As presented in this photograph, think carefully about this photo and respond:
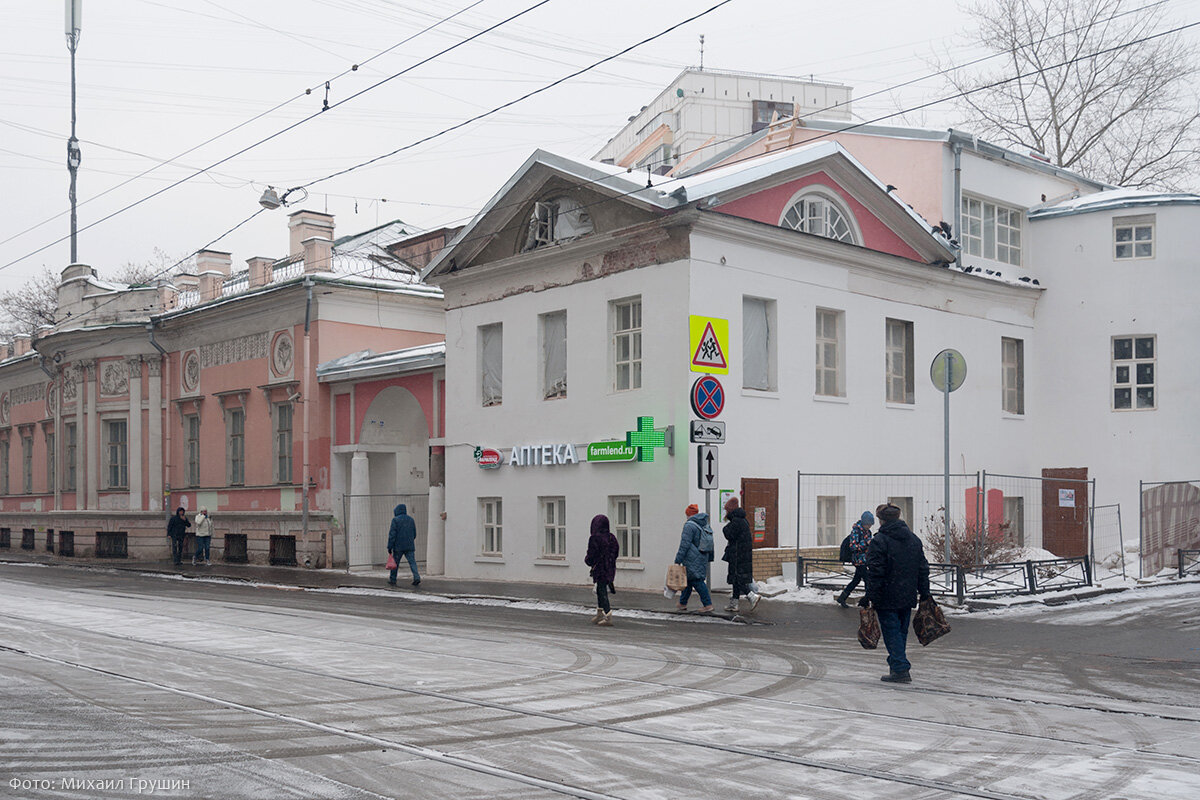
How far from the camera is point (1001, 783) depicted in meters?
6.93

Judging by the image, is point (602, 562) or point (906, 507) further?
point (906, 507)

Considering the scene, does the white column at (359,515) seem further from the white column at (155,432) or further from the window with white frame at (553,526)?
the white column at (155,432)

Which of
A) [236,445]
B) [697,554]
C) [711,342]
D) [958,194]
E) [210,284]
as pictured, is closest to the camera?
[697,554]

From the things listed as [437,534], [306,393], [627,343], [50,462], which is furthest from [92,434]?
[627,343]

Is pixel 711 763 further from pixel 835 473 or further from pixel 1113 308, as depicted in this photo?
pixel 1113 308

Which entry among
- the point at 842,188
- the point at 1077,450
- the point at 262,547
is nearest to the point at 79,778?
the point at 842,188

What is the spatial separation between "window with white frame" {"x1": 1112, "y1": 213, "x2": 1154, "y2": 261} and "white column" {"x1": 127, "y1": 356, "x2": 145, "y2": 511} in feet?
94.7

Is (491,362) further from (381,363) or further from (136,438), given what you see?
(136,438)

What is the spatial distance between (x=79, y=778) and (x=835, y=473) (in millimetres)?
18157

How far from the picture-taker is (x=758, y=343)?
2258 centimetres

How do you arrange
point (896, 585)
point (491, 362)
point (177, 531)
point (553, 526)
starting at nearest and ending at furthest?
point (896, 585)
point (553, 526)
point (491, 362)
point (177, 531)

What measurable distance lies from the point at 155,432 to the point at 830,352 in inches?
925

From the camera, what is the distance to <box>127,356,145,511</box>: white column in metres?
38.0

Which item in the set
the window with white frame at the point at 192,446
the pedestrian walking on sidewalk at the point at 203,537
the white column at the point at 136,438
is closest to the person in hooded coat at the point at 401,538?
the pedestrian walking on sidewalk at the point at 203,537
